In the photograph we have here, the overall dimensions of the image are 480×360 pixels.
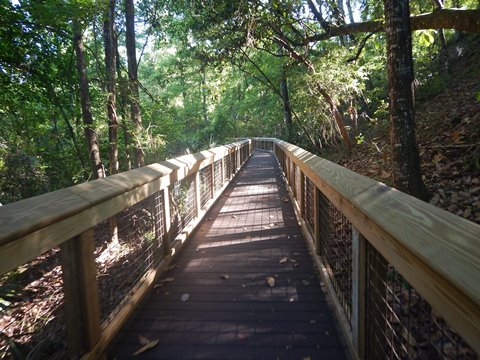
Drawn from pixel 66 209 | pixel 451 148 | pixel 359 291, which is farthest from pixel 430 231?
pixel 451 148

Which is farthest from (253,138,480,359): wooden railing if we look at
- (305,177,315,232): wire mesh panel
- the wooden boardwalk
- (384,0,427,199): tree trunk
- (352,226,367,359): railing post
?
(384,0,427,199): tree trunk

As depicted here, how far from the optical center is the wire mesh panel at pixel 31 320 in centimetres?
287

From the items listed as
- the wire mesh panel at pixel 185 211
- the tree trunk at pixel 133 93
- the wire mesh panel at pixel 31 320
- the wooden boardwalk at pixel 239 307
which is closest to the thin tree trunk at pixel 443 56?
the wooden boardwalk at pixel 239 307

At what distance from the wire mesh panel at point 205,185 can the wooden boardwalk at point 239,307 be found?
145cm

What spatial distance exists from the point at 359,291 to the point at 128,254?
5.66 meters

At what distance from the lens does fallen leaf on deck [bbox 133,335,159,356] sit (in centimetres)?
236

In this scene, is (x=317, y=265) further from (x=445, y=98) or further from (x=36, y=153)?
(x=36, y=153)

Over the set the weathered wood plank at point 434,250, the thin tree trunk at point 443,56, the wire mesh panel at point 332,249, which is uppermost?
the thin tree trunk at point 443,56

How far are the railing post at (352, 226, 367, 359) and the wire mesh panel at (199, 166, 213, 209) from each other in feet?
13.8

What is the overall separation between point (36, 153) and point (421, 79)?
12.5 meters

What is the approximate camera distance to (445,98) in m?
8.99

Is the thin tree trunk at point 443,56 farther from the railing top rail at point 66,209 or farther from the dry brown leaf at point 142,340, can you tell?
the dry brown leaf at point 142,340

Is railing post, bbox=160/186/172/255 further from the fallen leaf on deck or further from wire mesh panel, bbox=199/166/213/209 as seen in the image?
wire mesh panel, bbox=199/166/213/209

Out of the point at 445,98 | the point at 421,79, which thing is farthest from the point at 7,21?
the point at 421,79
